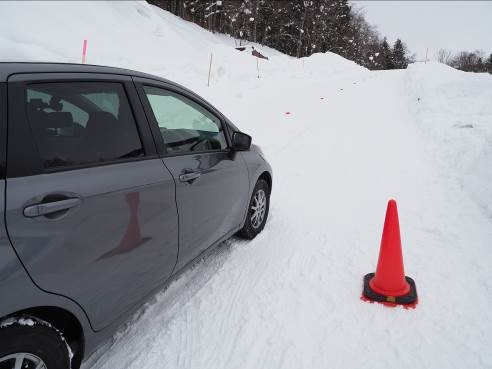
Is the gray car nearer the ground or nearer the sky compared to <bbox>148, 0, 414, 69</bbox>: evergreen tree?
nearer the ground

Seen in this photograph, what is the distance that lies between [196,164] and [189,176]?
0.18 meters

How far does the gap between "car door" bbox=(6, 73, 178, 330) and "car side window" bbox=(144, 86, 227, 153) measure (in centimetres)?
24

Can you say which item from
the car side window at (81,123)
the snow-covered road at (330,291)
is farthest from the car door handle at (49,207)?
the snow-covered road at (330,291)

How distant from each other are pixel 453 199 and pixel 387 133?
4.57m

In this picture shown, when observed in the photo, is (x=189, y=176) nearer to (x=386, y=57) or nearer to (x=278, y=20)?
(x=278, y=20)

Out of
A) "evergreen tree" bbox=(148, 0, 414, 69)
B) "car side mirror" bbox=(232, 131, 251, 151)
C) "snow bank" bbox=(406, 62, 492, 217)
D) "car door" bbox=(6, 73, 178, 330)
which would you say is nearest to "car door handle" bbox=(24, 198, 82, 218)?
"car door" bbox=(6, 73, 178, 330)

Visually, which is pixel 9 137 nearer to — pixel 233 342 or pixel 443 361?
pixel 233 342

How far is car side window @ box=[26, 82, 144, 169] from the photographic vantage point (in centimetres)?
194

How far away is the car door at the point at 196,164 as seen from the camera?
2.74 metres

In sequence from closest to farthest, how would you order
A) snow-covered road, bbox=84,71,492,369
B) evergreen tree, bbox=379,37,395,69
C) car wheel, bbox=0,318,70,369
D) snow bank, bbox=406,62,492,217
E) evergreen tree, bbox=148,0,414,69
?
car wheel, bbox=0,318,70,369 → snow-covered road, bbox=84,71,492,369 → snow bank, bbox=406,62,492,217 → evergreen tree, bbox=148,0,414,69 → evergreen tree, bbox=379,37,395,69

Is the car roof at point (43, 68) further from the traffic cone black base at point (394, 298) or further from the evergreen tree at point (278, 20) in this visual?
the evergreen tree at point (278, 20)

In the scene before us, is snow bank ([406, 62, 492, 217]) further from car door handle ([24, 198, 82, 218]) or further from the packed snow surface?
car door handle ([24, 198, 82, 218])

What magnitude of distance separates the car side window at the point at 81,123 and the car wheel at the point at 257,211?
1.82 metres

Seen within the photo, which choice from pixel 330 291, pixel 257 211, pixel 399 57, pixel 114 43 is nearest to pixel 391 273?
pixel 330 291
